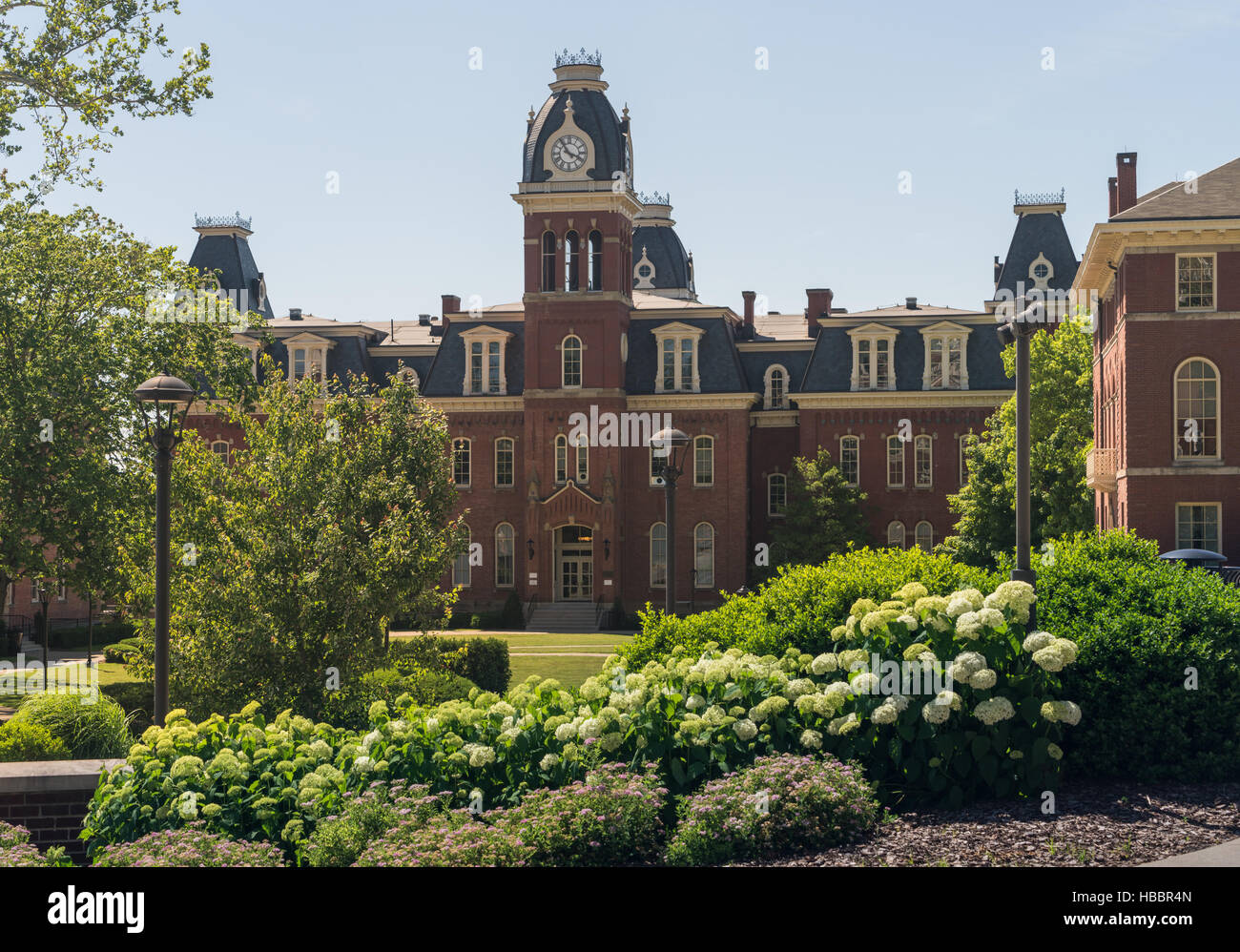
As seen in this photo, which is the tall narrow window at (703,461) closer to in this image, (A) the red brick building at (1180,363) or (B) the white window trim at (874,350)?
(B) the white window trim at (874,350)

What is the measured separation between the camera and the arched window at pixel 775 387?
59219 millimetres

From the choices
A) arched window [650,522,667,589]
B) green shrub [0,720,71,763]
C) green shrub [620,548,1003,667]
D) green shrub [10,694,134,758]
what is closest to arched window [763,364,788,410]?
arched window [650,522,667,589]

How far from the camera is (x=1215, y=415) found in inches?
1339

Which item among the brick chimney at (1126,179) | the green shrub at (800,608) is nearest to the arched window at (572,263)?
the brick chimney at (1126,179)

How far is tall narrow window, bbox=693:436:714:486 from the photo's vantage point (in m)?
57.3

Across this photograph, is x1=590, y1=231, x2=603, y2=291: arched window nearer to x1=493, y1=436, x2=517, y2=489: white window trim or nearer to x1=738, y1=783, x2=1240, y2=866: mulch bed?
x1=493, y1=436, x2=517, y2=489: white window trim

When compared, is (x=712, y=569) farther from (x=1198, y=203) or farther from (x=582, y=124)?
(x=1198, y=203)

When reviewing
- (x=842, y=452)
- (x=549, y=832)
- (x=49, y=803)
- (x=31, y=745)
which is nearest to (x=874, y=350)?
(x=842, y=452)

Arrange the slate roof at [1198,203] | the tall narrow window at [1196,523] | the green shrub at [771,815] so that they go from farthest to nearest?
the tall narrow window at [1196,523], the slate roof at [1198,203], the green shrub at [771,815]

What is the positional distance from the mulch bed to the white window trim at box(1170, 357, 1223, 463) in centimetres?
2580

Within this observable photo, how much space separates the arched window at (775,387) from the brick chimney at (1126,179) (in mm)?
18635
